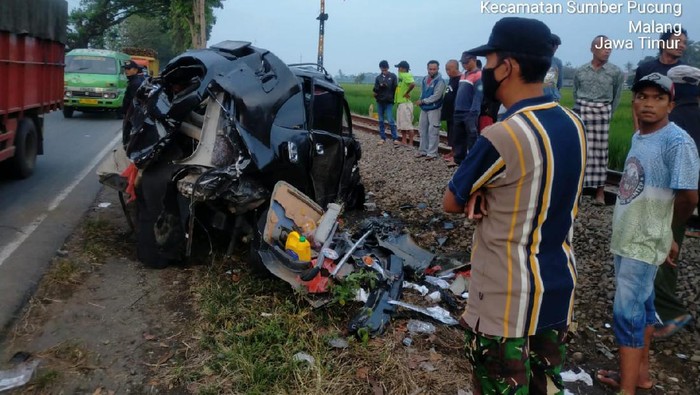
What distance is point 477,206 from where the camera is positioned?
2.21 metres

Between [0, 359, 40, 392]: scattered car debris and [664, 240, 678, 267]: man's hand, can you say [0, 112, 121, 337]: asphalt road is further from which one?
[664, 240, 678, 267]: man's hand

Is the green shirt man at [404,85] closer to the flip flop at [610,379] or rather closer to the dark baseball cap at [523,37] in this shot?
the flip flop at [610,379]

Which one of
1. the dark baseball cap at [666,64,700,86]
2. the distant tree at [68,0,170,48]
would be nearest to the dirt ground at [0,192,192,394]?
the dark baseball cap at [666,64,700,86]

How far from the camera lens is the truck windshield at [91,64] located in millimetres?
17906

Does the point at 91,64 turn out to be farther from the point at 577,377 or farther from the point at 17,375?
the point at 577,377

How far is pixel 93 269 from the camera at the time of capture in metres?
5.07

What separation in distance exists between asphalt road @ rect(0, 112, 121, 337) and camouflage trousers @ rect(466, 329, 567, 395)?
3.41 metres

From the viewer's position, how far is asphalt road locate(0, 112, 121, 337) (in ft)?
15.6

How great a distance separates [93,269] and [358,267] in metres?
2.39

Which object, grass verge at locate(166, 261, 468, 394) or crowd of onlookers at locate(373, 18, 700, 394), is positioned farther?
grass verge at locate(166, 261, 468, 394)

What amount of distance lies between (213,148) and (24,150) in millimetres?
5106

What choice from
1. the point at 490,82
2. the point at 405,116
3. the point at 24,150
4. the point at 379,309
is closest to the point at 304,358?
the point at 379,309

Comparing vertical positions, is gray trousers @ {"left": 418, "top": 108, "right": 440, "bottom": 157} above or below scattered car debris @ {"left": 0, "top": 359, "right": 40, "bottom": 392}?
above

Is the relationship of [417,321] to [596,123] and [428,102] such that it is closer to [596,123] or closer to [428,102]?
[596,123]
